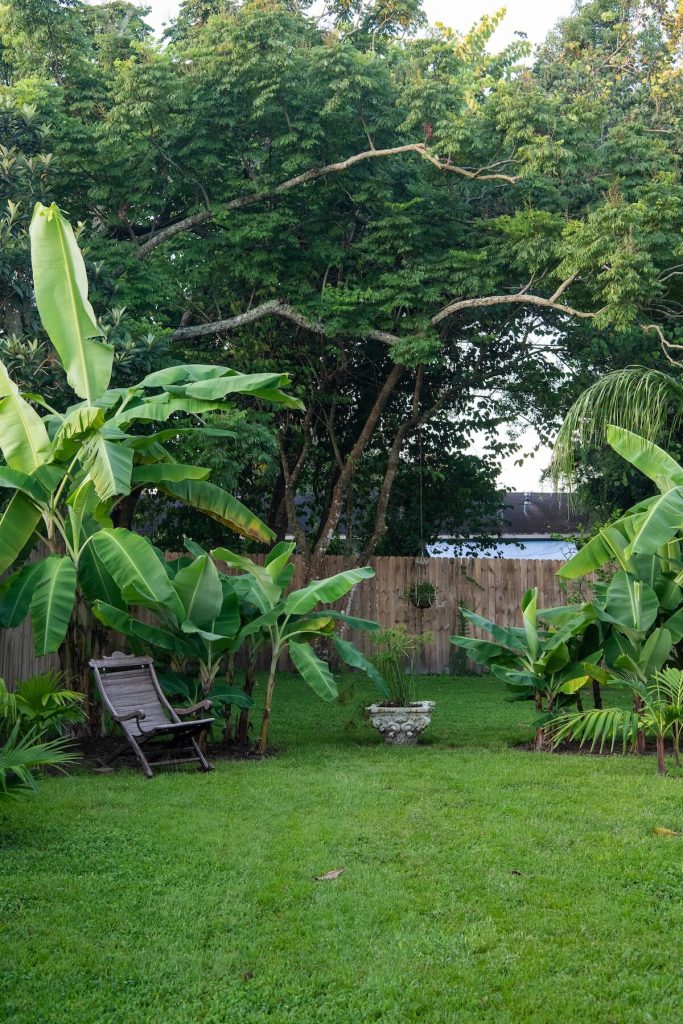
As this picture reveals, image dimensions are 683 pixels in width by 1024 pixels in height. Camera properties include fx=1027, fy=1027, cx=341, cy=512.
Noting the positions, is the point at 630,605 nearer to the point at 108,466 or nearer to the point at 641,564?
the point at 641,564

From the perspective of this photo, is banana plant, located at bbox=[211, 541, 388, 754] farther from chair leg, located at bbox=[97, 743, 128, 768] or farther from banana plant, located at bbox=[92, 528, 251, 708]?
chair leg, located at bbox=[97, 743, 128, 768]

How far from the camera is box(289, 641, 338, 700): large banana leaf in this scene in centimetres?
910

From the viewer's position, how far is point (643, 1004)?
13.2 feet

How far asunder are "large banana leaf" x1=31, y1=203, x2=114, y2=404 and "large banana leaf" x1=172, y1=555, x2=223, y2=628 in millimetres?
1908

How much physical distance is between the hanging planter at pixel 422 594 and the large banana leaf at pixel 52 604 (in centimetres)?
928

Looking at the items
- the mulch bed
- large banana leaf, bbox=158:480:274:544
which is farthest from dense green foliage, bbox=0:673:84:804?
large banana leaf, bbox=158:480:274:544

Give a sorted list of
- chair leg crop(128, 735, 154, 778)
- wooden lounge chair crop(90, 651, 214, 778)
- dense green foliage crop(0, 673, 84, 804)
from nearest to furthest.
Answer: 1. dense green foliage crop(0, 673, 84, 804)
2. chair leg crop(128, 735, 154, 778)
3. wooden lounge chair crop(90, 651, 214, 778)

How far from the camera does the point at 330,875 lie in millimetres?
5590

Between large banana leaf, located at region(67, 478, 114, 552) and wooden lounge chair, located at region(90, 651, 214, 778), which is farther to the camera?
large banana leaf, located at region(67, 478, 114, 552)

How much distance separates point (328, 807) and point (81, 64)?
43.5ft

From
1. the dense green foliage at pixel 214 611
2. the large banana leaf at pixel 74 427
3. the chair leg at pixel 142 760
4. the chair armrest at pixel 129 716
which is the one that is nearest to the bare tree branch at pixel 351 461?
the dense green foliage at pixel 214 611

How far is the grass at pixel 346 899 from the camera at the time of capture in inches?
161

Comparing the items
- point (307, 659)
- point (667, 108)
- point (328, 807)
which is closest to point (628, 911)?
point (328, 807)

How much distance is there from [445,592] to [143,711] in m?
9.37
